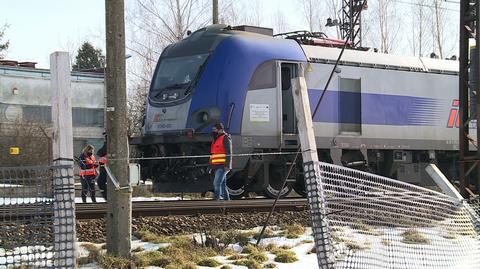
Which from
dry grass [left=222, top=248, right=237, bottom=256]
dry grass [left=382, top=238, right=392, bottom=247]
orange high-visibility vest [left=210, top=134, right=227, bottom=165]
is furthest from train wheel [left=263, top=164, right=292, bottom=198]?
dry grass [left=382, top=238, right=392, bottom=247]

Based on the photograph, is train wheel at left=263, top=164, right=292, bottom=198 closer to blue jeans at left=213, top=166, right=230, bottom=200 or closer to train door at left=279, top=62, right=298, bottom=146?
train door at left=279, top=62, right=298, bottom=146

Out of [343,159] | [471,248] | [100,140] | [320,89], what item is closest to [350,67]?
[320,89]

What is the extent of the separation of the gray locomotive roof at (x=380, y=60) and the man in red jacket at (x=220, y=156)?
3510 millimetres

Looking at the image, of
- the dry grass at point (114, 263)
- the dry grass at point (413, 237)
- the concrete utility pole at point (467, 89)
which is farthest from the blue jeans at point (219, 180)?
the dry grass at point (413, 237)

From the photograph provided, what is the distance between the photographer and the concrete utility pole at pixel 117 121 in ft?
23.2

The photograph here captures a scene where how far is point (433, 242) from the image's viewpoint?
608cm

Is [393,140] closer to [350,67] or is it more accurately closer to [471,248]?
[350,67]

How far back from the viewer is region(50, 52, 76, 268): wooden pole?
3943 mm

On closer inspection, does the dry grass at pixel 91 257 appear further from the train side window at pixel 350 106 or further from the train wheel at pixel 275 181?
the train side window at pixel 350 106

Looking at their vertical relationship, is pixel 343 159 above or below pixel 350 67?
below

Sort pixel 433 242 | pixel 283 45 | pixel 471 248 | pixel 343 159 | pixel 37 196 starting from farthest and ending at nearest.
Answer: pixel 343 159 → pixel 283 45 → pixel 471 248 → pixel 433 242 → pixel 37 196

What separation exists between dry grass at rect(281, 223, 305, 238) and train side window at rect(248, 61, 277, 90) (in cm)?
479

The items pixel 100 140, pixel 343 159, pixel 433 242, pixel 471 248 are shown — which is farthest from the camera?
pixel 100 140

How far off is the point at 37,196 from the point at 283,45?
10.8 metres
